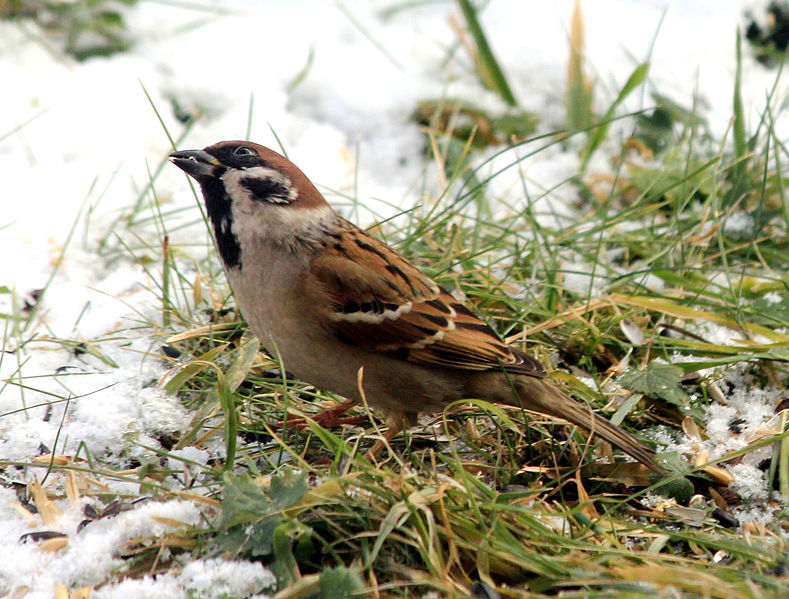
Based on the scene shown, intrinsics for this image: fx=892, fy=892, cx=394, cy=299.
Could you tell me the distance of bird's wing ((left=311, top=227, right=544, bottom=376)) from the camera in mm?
2787

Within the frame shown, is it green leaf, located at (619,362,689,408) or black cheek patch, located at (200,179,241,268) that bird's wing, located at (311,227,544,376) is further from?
green leaf, located at (619,362,689,408)

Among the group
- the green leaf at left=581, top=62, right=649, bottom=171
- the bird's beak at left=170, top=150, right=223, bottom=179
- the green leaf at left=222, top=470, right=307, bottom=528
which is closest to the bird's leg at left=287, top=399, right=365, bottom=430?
the green leaf at left=222, top=470, right=307, bottom=528

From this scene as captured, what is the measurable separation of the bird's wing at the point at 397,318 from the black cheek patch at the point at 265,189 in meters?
0.23

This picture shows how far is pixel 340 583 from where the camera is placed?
78.4 inches

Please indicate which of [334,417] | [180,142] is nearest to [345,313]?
[334,417]

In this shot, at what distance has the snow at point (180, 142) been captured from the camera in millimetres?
2723

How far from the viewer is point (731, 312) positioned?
3.41 meters

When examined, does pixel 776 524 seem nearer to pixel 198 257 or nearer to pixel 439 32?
pixel 198 257

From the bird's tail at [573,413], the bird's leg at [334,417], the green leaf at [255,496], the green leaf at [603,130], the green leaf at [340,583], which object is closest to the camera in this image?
the green leaf at [340,583]

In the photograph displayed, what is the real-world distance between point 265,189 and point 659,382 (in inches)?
57.2

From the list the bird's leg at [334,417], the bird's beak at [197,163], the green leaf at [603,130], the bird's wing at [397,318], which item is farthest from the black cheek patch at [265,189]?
the green leaf at [603,130]

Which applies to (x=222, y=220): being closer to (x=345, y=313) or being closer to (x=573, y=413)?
(x=345, y=313)

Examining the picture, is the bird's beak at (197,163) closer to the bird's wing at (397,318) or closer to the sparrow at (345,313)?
the sparrow at (345,313)

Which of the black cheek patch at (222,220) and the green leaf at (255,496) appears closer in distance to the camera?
the green leaf at (255,496)
